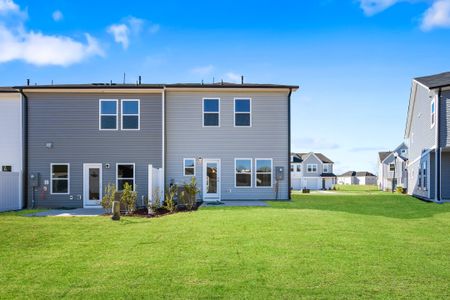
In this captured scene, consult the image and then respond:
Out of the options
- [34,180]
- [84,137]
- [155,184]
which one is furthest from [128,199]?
[34,180]

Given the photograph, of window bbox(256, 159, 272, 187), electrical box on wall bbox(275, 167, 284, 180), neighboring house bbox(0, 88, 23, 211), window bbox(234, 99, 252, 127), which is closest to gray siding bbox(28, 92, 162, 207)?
neighboring house bbox(0, 88, 23, 211)

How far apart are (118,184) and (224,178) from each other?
5.03 meters

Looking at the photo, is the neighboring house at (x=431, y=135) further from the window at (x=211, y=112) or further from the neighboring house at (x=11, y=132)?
the neighboring house at (x=11, y=132)

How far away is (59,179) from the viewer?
62.5ft

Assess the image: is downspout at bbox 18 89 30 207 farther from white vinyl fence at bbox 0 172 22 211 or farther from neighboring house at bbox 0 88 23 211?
white vinyl fence at bbox 0 172 22 211

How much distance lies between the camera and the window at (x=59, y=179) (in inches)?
747

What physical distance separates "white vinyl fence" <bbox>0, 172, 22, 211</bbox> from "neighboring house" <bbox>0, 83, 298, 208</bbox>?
657 millimetres

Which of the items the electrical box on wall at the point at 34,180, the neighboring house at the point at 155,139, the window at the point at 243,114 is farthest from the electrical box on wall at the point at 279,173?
the electrical box on wall at the point at 34,180

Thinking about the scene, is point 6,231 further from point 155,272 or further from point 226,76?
point 226,76

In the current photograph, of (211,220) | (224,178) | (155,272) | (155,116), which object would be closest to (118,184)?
(155,116)

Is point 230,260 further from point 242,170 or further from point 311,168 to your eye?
point 311,168

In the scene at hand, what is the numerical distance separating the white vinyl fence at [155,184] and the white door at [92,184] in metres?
3.10

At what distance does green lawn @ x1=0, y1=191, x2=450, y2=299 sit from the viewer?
5211 millimetres

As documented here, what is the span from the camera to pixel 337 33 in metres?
16.5
